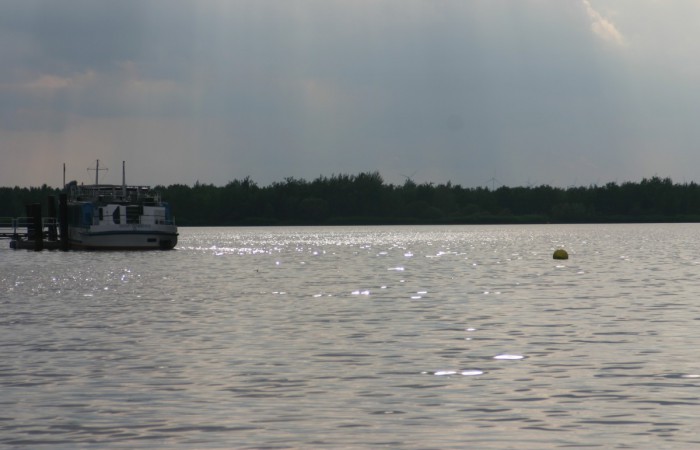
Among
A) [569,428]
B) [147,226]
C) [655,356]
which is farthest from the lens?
[147,226]

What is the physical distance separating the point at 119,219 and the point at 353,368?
92901 mm

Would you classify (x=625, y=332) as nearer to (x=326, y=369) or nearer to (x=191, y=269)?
(x=326, y=369)

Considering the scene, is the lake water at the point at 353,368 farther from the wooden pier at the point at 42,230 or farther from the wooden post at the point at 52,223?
the wooden post at the point at 52,223

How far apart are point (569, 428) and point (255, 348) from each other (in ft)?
43.5

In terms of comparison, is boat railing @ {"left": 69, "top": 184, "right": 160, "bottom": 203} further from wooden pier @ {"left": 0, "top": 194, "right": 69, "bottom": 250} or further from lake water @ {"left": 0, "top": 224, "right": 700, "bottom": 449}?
lake water @ {"left": 0, "top": 224, "right": 700, "bottom": 449}

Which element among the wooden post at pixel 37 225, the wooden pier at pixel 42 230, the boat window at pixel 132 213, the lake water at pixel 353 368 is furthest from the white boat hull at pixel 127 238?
the lake water at pixel 353 368

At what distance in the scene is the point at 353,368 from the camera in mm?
26703

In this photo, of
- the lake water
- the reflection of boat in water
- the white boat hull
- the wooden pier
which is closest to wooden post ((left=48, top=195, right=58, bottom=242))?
the wooden pier

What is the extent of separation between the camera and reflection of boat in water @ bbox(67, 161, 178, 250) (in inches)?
4429

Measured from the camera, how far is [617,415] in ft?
65.9

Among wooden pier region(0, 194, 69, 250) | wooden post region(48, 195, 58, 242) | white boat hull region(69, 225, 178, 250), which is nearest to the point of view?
white boat hull region(69, 225, 178, 250)

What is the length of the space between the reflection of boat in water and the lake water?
2214 inches

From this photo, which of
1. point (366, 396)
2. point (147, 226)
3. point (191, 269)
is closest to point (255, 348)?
point (366, 396)

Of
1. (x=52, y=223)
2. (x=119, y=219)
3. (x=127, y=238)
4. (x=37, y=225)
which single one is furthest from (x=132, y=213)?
(x=52, y=223)
